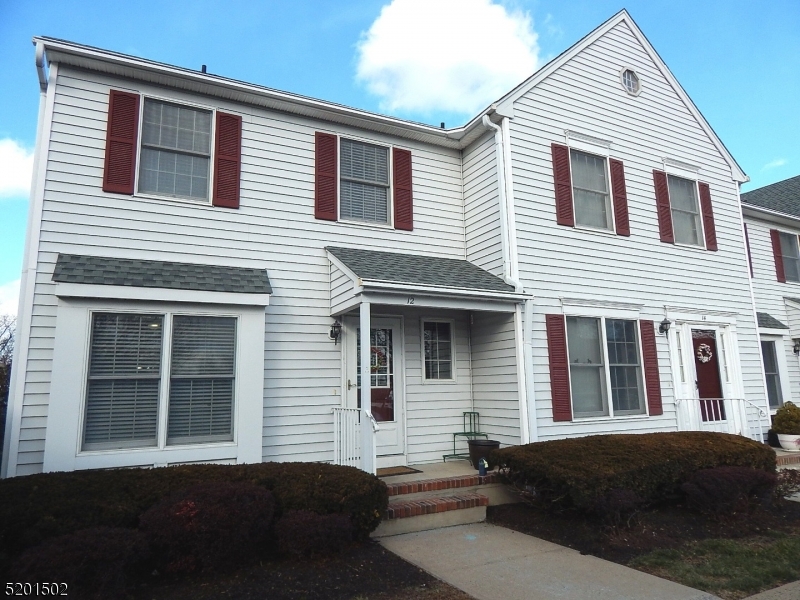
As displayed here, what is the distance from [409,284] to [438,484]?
2571mm

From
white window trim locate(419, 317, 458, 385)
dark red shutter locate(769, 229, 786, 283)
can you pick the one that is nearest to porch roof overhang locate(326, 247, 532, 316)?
white window trim locate(419, 317, 458, 385)

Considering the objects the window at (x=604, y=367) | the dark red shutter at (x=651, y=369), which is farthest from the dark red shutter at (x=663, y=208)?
the window at (x=604, y=367)

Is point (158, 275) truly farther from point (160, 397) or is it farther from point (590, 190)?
point (590, 190)

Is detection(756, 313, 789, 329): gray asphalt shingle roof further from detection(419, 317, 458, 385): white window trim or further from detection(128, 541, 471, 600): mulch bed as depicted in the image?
detection(128, 541, 471, 600): mulch bed

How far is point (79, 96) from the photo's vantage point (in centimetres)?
691

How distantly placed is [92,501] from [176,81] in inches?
216

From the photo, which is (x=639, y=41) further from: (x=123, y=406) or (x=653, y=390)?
(x=123, y=406)

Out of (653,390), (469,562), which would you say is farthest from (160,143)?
(653,390)

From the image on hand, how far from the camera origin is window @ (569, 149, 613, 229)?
31.3 ft

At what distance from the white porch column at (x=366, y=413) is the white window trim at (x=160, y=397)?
134cm

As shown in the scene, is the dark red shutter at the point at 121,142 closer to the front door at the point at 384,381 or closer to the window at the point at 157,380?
the window at the point at 157,380

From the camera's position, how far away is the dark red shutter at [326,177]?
8.20m

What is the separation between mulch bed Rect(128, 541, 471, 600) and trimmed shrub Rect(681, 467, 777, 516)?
371 centimetres

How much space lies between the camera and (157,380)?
6547 millimetres
